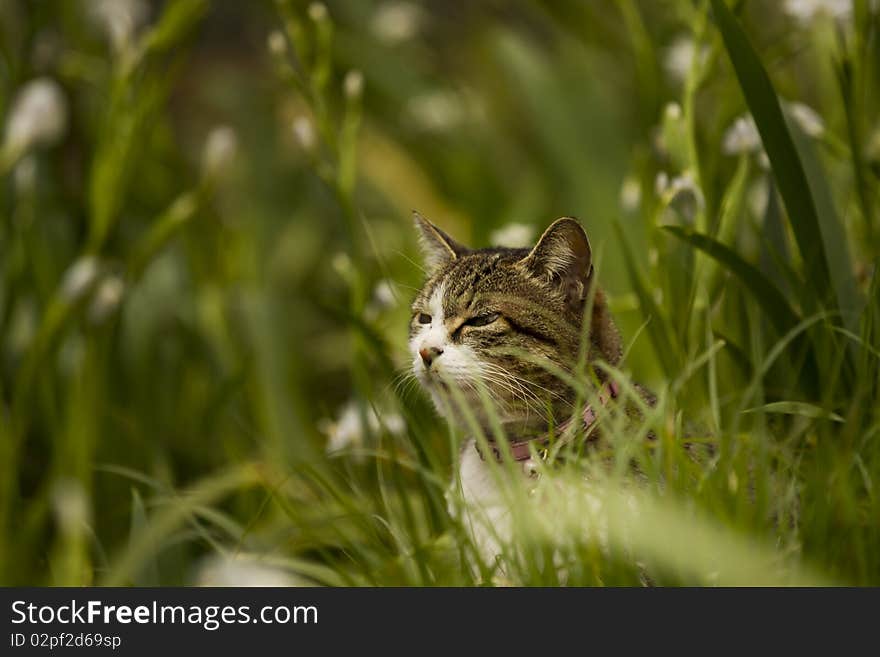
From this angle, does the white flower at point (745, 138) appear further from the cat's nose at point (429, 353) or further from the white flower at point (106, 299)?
the white flower at point (106, 299)

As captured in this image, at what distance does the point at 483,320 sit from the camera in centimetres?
107

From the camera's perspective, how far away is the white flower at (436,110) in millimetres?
2559

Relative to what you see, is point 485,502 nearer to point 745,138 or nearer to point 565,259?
point 565,259

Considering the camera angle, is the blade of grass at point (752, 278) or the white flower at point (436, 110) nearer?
the blade of grass at point (752, 278)

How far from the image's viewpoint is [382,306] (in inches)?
64.4

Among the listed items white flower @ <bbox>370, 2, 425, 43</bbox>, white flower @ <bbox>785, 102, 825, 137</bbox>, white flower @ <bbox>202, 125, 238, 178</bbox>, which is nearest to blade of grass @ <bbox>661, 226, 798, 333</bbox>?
white flower @ <bbox>785, 102, 825, 137</bbox>

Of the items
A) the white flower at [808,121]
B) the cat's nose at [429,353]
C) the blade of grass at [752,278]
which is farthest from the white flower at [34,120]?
the white flower at [808,121]

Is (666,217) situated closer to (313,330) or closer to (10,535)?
(10,535)

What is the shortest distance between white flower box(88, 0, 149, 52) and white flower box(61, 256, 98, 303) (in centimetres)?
35

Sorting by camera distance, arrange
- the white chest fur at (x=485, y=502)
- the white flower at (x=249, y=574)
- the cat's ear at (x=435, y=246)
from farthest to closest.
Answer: the cat's ear at (x=435, y=246)
the white flower at (x=249, y=574)
the white chest fur at (x=485, y=502)

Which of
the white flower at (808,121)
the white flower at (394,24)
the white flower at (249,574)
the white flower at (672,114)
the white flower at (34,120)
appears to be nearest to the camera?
the white flower at (249,574)

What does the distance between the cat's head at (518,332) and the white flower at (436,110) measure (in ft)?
4.91

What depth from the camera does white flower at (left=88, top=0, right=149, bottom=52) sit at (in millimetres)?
1623

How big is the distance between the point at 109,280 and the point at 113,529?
0.54 metres
